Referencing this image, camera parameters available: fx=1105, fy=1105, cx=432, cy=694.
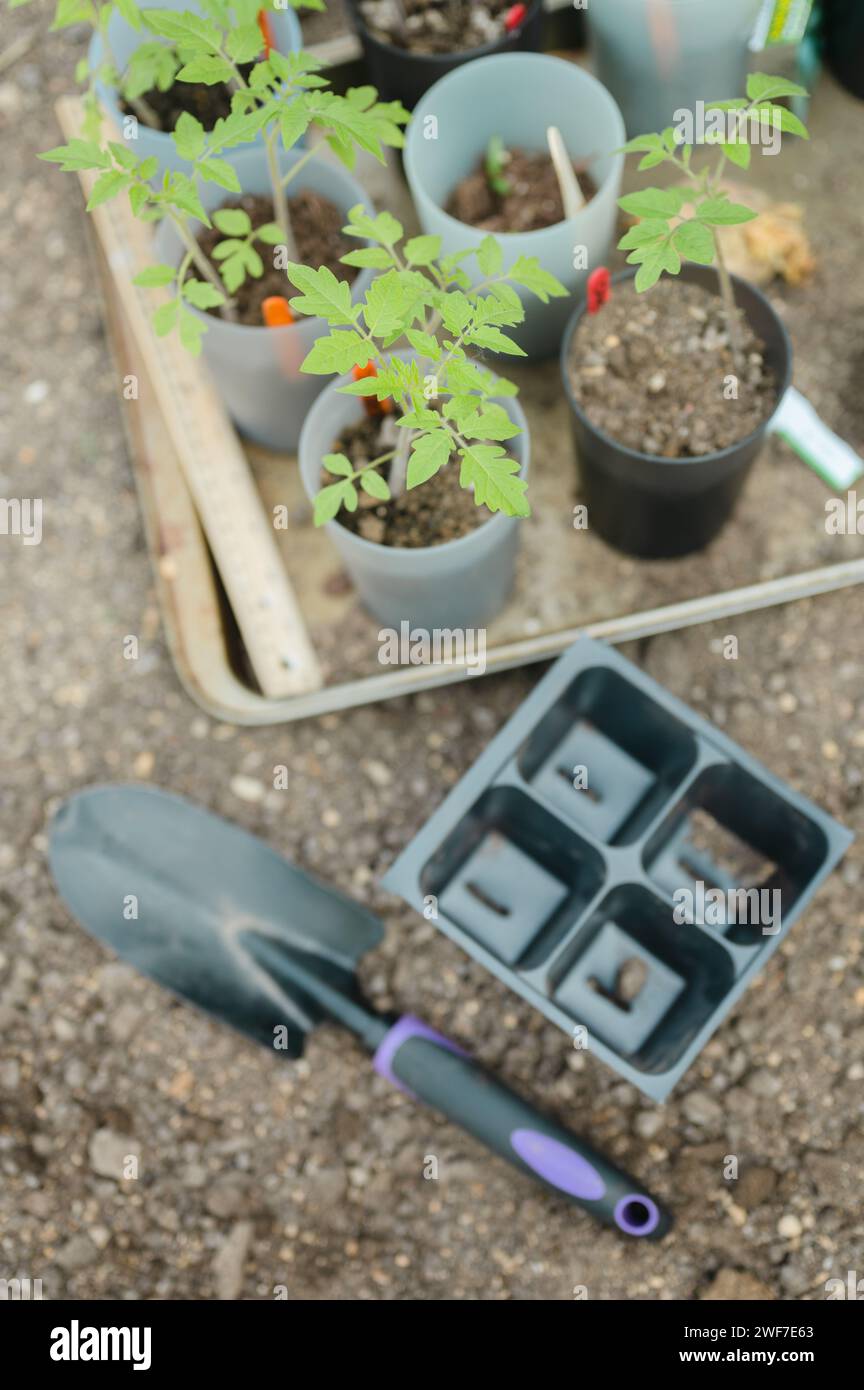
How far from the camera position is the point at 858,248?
1.27 meters

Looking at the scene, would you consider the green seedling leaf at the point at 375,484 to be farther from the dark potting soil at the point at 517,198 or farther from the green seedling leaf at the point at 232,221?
the dark potting soil at the point at 517,198

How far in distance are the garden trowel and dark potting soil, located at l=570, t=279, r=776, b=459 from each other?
0.59m

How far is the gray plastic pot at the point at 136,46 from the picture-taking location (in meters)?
1.08

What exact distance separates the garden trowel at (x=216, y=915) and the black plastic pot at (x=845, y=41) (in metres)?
1.10

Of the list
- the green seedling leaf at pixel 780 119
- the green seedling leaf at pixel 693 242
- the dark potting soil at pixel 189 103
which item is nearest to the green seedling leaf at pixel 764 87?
the green seedling leaf at pixel 780 119

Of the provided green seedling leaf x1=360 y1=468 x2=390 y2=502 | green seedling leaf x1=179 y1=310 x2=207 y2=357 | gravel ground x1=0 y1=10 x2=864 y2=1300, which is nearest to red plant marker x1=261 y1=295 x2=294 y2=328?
green seedling leaf x1=179 y1=310 x2=207 y2=357

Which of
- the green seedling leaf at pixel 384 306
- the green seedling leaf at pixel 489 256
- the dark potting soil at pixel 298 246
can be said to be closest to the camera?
the green seedling leaf at pixel 384 306

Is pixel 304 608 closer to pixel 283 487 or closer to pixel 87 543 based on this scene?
pixel 283 487

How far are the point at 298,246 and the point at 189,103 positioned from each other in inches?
8.6

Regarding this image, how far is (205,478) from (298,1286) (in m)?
0.86

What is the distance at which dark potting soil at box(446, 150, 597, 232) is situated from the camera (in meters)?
1.14
